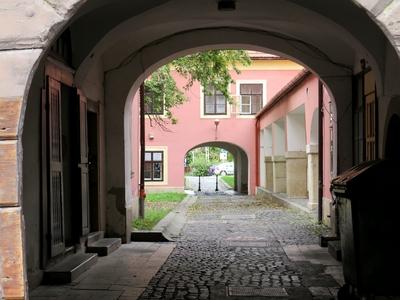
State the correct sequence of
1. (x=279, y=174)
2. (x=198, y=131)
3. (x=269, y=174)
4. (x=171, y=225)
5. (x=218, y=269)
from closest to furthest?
1. (x=218, y=269)
2. (x=171, y=225)
3. (x=279, y=174)
4. (x=269, y=174)
5. (x=198, y=131)

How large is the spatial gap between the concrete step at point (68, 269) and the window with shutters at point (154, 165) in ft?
70.2

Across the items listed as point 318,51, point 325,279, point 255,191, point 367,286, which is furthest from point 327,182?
point 255,191

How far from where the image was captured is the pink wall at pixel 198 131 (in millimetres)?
29250

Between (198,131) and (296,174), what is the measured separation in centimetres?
1013

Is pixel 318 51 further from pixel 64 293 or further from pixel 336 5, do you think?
pixel 64 293

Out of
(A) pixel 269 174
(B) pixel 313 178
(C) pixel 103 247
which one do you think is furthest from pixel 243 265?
(A) pixel 269 174

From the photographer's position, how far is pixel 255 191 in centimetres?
2888

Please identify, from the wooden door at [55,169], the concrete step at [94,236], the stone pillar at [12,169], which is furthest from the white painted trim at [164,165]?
the stone pillar at [12,169]

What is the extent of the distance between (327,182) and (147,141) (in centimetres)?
1727

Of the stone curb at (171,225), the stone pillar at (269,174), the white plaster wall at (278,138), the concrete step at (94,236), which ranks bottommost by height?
the stone curb at (171,225)

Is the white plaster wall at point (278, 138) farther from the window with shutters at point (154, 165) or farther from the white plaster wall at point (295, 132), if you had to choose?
the window with shutters at point (154, 165)

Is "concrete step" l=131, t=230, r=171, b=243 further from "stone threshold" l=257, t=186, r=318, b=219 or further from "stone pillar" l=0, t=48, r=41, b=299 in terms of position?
"stone pillar" l=0, t=48, r=41, b=299

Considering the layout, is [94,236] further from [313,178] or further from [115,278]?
[313,178]

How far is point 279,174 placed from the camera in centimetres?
2359
